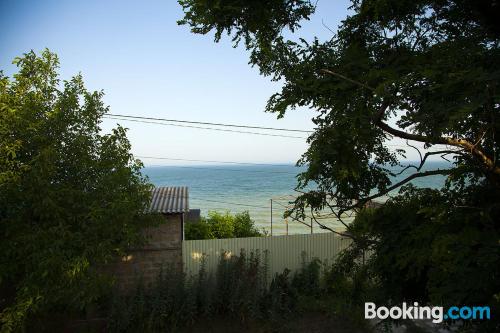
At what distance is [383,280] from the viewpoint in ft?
20.8

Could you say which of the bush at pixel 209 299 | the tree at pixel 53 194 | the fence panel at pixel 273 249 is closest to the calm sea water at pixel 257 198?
the fence panel at pixel 273 249

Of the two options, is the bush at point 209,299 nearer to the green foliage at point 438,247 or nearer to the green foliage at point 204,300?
the green foliage at point 204,300

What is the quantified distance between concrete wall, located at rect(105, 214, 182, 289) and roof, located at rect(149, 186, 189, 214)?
37cm

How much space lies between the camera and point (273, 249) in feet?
38.5

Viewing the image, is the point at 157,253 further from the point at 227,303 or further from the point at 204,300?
the point at 227,303

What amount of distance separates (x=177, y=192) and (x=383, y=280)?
8.74 meters

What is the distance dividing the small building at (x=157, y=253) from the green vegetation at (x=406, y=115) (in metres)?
5.84

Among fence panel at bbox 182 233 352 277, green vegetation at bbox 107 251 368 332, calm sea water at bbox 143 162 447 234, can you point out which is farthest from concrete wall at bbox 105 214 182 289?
calm sea water at bbox 143 162 447 234

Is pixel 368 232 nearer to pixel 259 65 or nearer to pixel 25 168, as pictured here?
pixel 259 65

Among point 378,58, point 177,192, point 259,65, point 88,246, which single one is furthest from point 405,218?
point 177,192

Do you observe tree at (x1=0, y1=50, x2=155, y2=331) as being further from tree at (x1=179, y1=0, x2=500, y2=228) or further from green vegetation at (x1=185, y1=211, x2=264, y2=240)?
green vegetation at (x1=185, y1=211, x2=264, y2=240)

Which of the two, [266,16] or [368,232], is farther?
[368,232]

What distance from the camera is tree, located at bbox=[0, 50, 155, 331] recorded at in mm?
6117

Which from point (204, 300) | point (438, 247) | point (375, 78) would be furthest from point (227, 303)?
point (375, 78)
